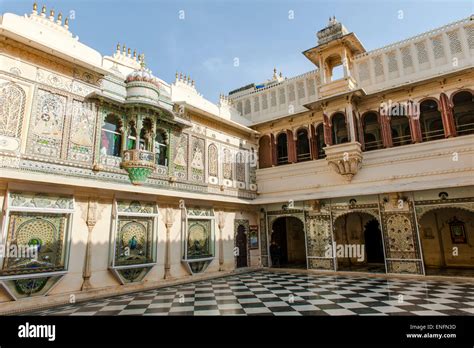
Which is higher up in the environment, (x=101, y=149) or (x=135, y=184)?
(x=101, y=149)

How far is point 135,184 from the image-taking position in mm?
8031

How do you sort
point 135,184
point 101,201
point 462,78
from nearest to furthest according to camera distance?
Answer: point 101,201, point 135,184, point 462,78

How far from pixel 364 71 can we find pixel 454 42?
2771mm

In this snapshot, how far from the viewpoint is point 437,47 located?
381 inches

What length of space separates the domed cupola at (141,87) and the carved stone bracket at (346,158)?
20.4 feet

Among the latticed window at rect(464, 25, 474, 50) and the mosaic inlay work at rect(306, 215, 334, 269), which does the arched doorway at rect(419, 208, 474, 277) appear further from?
the latticed window at rect(464, 25, 474, 50)

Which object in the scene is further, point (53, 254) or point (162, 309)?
point (53, 254)

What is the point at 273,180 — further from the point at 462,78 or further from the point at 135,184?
the point at 462,78

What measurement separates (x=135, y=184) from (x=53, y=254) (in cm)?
256

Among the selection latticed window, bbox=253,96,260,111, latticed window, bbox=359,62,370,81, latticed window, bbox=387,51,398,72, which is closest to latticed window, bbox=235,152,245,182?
latticed window, bbox=253,96,260,111

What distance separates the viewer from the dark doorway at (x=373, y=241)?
12516mm

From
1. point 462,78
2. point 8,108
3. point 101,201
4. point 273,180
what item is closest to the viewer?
point 8,108

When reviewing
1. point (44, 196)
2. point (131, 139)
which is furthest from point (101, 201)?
point (131, 139)

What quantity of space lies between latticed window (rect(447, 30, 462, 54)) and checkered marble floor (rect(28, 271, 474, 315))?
721 cm
